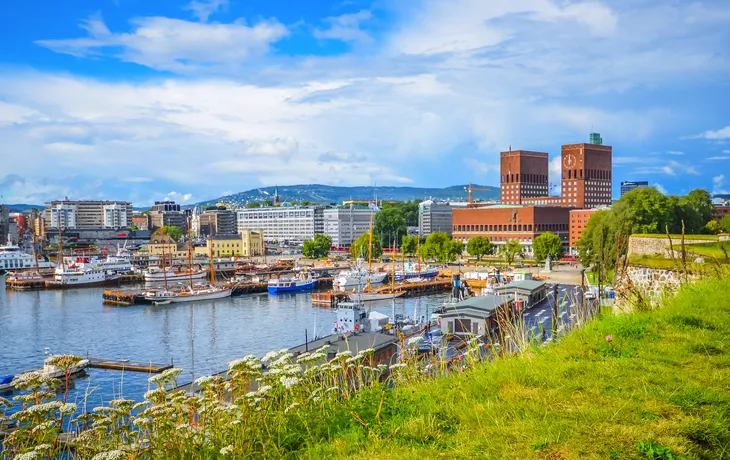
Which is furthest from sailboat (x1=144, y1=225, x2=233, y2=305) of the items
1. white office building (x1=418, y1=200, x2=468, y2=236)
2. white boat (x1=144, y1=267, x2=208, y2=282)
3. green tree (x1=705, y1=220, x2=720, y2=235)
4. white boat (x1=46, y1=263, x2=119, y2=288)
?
white office building (x1=418, y1=200, x2=468, y2=236)

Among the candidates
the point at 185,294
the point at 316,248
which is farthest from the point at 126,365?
the point at 316,248

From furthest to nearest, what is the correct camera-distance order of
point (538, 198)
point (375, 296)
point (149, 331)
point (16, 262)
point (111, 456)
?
point (538, 198), point (16, 262), point (375, 296), point (149, 331), point (111, 456)

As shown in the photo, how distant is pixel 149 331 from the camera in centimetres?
3488

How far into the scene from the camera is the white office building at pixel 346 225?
116625mm

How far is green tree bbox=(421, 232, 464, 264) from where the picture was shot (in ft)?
238

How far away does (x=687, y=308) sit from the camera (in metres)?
7.03

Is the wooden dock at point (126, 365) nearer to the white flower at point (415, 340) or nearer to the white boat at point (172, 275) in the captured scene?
the white flower at point (415, 340)

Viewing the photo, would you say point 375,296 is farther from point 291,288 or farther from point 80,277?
point 80,277

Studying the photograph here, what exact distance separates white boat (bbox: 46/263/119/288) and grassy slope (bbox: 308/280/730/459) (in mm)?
63929

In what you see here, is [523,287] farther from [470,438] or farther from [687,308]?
[470,438]

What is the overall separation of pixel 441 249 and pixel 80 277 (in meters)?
37.9

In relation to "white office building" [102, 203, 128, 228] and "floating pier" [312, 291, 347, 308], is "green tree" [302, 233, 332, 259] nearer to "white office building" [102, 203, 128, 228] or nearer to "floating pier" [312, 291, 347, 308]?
"floating pier" [312, 291, 347, 308]

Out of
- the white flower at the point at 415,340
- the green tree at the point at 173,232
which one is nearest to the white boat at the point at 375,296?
the white flower at the point at 415,340

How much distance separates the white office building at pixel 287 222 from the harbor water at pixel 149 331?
71858mm
